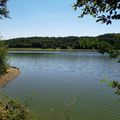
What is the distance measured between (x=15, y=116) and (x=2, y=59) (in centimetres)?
3209

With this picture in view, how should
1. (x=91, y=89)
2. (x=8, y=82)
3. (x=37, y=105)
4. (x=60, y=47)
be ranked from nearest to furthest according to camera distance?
(x=37, y=105) < (x=91, y=89) < (x=8, y=82) < (x=60, y=47)

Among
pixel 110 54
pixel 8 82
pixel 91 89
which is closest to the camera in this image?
pixel 110 54

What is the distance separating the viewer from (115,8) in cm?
419

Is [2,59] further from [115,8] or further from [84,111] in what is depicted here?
[115,8]

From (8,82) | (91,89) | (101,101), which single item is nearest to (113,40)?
(101,101)

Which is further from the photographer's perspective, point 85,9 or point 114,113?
point 114,113

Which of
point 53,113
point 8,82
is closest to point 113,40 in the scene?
point 53,113

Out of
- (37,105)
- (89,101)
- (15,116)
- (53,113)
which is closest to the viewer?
(15,116)

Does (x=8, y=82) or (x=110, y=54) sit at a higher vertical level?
(x=110, y=54)

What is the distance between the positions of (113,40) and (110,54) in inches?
10.6

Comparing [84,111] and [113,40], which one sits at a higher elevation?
[113,40]

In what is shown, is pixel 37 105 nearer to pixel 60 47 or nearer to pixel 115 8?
pixel 115 8

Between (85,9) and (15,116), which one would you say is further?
(15,116)

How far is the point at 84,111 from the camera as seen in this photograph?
19266 millimetres
